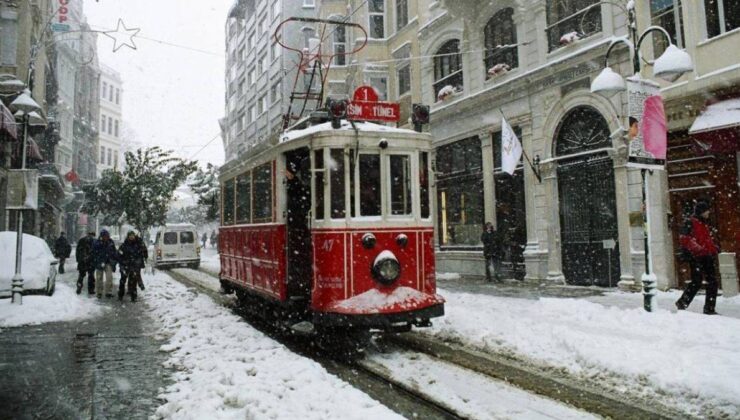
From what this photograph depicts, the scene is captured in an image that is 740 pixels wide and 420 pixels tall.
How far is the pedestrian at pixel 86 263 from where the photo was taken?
47.8ft

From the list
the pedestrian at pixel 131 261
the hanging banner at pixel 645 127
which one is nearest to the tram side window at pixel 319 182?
the hanging banner at pixel 645 127

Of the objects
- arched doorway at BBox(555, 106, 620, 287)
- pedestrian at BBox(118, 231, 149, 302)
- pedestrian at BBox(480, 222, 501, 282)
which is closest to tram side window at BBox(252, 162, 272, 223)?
pedestrian at BBox(118, 231, 149, 302)

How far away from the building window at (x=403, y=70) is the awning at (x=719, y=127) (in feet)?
44.8

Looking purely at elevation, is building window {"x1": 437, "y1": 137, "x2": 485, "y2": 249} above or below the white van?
above

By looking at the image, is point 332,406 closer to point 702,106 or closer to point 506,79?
point 702,106

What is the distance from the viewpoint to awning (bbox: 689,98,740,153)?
425 inches

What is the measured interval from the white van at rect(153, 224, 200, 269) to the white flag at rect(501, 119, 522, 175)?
56.0 feet

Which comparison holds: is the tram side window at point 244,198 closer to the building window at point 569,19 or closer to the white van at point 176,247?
the building window at point 569,19

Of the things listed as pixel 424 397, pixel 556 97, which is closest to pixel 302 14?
pixel 556 97

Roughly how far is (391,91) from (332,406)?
21.4 m

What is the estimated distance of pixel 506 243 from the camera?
55.1 ft

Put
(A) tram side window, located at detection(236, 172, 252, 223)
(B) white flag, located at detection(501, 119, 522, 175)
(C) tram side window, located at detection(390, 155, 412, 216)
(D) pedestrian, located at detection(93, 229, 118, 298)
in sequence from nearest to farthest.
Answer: (C) tram side window, located at detection(390, 155, 412, 216) < (A) tram side window, located at detection(236, 172, 252, 223) < (D) pedestrian, located at detection(93, 229, 118, 298) < (B) white flag, located at detection(501, 119, 522, 175)

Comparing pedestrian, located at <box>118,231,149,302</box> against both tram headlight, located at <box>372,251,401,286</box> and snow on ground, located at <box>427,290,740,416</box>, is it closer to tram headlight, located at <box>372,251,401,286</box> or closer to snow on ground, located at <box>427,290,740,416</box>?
snow on ground, located at <box>427,290,740,416</box>

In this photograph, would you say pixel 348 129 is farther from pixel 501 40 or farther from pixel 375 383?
pixel 501 40
